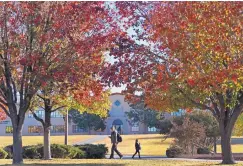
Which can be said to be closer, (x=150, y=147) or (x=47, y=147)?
(x=47, y=147)

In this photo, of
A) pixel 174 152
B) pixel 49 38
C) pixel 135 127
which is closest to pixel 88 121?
pixel 135 127

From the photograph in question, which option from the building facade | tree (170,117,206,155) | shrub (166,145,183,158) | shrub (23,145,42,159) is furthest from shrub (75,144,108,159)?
the building facade

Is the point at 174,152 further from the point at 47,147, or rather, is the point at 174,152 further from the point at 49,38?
the point at 49,38

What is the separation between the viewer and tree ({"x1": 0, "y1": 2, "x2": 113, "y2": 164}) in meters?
15.6

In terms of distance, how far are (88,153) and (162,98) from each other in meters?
11.9

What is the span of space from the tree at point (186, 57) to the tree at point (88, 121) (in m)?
74.8

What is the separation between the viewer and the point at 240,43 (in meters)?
12.4

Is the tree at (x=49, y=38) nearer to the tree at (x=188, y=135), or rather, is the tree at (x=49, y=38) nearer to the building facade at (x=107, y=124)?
the tree at (x=188, y=135)

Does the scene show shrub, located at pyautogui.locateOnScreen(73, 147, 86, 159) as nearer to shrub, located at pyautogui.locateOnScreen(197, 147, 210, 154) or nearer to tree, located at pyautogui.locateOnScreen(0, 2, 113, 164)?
shrub, located at pyautogui.locateOnScreen(197, 147, 210, 154)

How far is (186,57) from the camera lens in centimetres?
1406

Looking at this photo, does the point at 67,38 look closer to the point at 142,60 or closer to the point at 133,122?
the point at 142,60

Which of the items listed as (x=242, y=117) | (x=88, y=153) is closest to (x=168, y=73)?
(x=88, y=153)

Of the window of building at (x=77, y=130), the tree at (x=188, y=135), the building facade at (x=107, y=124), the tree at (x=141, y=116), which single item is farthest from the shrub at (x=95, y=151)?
the window of building at (x=77, y=130)

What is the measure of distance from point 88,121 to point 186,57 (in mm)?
81416
